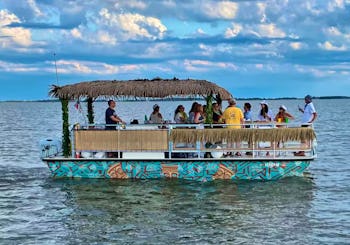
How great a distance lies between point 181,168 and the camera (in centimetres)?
1856

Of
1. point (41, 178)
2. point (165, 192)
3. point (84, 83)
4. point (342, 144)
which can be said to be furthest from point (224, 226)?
point (342, 144)

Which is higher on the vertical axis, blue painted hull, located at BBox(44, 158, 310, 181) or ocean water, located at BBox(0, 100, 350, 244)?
blue painted hull, located at BBox(44, 158, 310, 181)

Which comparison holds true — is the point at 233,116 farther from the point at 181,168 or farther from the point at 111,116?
the point at 111,116

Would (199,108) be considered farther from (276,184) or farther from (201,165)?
(276,184)

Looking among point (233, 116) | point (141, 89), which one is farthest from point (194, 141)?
point (141, 89)

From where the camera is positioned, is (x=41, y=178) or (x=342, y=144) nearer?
(x=41, y=178)

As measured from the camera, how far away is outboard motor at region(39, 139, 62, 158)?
64.4ft

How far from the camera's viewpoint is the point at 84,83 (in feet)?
64.4

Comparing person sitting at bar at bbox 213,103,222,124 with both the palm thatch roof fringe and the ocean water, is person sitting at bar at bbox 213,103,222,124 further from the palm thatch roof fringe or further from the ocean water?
the ocean water

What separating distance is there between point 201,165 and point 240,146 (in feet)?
4.58

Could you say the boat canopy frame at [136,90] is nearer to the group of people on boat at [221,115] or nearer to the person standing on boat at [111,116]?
the person standing on boat at [111,116]

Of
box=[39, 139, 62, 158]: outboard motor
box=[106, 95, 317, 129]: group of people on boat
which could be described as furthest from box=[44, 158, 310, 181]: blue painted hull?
box=[106, 95, 317, 129]: group of people on boat

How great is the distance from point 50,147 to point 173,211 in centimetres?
623

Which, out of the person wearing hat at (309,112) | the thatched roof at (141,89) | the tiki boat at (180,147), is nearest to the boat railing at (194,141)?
the tiki boat at (180,147)
